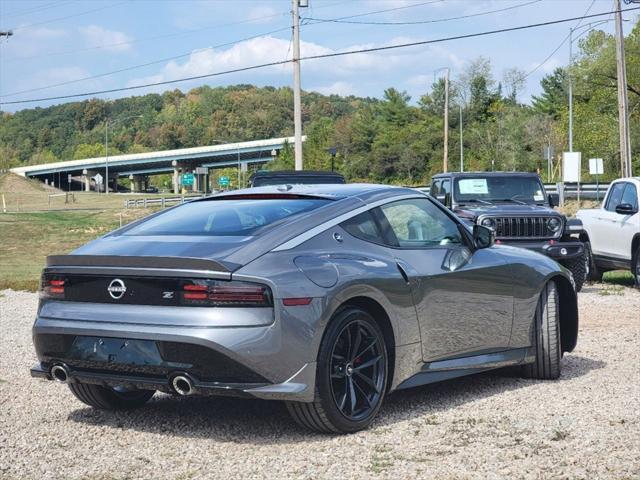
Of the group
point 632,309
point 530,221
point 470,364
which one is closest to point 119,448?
point 470,364

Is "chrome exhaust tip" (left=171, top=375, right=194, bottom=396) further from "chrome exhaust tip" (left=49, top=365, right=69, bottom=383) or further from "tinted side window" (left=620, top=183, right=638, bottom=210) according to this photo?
"tinted side window" (left=620, top=183, right=638, bottom=210)

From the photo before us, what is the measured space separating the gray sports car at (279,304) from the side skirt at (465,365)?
14 mm

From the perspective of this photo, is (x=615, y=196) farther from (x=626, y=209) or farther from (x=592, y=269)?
(x=592, y=269)

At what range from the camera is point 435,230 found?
7105 millimetres

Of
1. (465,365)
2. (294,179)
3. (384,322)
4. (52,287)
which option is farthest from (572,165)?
(52,287)

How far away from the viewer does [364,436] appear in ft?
19.4

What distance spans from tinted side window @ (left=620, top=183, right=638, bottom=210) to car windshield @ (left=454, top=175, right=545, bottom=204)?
4.17ft

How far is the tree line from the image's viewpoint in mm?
65375

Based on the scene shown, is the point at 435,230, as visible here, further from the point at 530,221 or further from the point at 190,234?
the point at 530,221

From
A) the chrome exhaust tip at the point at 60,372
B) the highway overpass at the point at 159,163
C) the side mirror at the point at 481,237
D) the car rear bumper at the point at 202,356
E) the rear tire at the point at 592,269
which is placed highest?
the highway overpass at the point at 159,163

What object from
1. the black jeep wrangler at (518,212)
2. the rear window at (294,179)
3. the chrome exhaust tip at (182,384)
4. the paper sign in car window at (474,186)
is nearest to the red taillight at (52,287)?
the chrome exhaust tip at (182,384)

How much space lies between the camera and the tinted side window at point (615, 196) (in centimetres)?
1698

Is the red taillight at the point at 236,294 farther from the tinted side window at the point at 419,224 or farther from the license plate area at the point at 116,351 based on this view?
the tinted side window at the point at 419,224

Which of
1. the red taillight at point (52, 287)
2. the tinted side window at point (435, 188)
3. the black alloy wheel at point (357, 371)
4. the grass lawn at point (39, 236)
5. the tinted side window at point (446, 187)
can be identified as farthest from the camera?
the grass lawn at point (39, 236)
